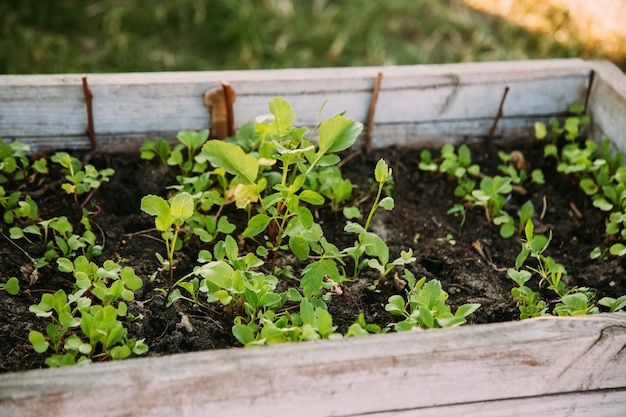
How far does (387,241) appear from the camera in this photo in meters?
1.79

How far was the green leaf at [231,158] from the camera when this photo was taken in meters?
1.51

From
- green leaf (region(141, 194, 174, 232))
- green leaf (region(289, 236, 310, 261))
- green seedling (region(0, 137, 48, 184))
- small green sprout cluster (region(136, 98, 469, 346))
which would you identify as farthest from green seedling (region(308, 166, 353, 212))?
green seedling (region(0, 137, 48, 184))

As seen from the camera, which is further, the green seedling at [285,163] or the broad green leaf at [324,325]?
the green seedling at [285,163]

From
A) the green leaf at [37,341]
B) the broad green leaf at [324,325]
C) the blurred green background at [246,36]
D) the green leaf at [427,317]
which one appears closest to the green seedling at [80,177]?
the green leaf at [37,341]

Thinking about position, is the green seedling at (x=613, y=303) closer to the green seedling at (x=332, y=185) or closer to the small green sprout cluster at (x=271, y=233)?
the small green sprout cluster at (x=271, y=233)

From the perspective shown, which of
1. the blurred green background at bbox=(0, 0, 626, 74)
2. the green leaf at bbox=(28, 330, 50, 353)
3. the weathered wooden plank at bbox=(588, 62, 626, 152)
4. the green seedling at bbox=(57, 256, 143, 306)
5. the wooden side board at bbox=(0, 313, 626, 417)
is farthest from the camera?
the blurred green background at bbox=(0, 0, 626, 74)

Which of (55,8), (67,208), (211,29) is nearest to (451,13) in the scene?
(211,29)

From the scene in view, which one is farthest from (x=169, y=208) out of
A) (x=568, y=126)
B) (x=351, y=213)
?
(x=568, y=126)

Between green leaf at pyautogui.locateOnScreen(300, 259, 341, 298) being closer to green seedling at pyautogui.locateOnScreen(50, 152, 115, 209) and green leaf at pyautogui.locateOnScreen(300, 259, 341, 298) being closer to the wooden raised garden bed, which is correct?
the wooden raised garden bed

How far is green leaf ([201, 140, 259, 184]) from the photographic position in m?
1.51

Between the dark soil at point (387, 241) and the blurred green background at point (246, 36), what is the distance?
49.1 inches

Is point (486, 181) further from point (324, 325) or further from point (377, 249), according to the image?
point (324, 325)

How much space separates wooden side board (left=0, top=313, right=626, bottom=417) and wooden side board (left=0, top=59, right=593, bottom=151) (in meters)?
0.85

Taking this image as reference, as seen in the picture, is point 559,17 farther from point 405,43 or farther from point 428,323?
point 428,323
